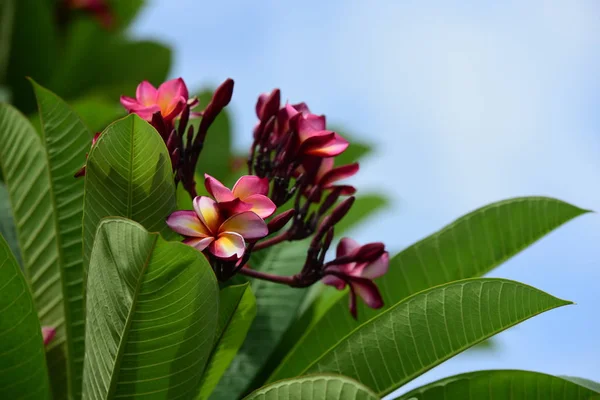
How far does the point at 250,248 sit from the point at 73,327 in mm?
350

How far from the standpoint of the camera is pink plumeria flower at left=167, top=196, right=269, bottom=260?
2.70ft

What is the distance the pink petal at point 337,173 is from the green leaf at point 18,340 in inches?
17.5

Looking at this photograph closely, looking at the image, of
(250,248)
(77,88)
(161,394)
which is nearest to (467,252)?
(250,248)

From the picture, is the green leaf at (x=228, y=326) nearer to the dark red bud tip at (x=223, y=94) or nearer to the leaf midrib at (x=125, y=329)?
the leaf midrib at (x=125, y=329)

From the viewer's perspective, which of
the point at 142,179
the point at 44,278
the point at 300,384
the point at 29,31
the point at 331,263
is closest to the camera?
the point at 300,384

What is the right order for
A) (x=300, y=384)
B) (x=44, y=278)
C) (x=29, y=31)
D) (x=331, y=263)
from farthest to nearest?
1. (x=29, y=31)
2. (x=44, y=278)
3. (x=331, y=263)
4. (x=300, y=384)

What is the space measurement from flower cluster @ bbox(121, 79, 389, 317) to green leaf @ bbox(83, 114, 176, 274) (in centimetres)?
6

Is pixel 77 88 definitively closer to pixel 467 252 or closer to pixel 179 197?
pixel 179 197

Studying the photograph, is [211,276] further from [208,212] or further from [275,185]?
[275,185]

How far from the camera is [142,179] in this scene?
86 centimetres

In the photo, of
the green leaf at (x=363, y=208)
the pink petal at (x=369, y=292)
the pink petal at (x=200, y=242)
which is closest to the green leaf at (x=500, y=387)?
the pink petal at (x=369, y=292)

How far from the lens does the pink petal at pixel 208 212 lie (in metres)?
0.84

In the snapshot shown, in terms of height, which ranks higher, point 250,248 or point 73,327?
point 250,248

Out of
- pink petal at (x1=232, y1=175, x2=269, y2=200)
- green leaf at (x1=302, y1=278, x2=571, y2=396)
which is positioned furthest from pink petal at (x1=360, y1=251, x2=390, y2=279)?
A: pink petal at (x1=232, y1=175, x2=269, y2=200)
